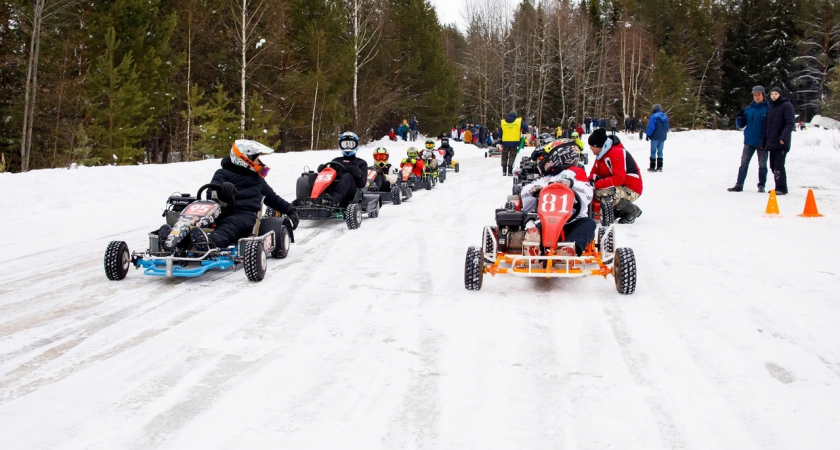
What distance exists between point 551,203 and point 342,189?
5.00 metres

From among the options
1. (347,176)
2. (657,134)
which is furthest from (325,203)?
(657,134)

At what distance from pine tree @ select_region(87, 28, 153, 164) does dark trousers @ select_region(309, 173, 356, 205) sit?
11254mm

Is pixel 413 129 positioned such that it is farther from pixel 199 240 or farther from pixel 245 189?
pixel 199 240

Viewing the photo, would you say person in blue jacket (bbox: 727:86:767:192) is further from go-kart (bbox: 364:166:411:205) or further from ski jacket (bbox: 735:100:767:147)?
go-kart (bbox: 364:166:411:205)

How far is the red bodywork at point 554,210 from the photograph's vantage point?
677 cm

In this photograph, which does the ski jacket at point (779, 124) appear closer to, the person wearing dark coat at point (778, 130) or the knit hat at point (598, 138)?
the person wearing dark coat at point (778, 130)

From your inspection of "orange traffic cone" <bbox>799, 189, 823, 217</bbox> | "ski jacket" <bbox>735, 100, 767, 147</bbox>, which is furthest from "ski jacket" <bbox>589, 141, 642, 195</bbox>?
"ski jacket" <bbox>735, 100, 767, 147</bbox>

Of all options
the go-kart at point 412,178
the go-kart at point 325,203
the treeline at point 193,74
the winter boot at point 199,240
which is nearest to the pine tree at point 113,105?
the treeline at point 193,74

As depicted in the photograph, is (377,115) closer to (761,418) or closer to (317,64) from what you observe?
(317,64)

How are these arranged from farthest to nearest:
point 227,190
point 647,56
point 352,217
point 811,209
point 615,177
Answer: point 647,56, point 615,177, point 811,209, point 352,217, point 227,190

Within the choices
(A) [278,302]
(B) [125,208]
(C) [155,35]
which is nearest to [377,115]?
(C) [155,35]

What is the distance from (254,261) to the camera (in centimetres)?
693

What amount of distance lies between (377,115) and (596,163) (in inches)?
1180

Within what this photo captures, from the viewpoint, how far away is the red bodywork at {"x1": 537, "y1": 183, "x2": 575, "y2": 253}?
6770mm
